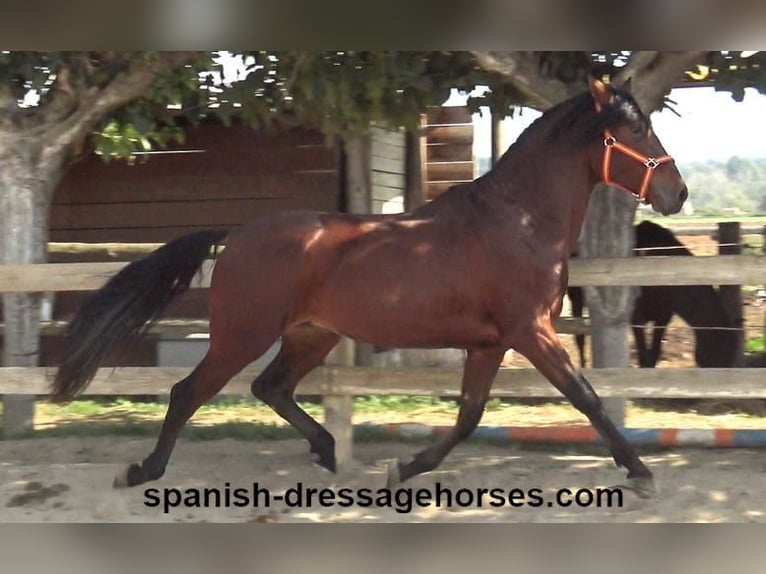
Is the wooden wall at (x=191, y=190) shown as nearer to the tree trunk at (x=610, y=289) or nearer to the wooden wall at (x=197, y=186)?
the wooden wall at (x=197, y=186)

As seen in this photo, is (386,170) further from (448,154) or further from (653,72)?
(653,72)

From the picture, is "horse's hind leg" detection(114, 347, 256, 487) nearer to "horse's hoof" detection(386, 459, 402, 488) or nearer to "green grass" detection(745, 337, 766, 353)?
"horse's hoof" detection(386, 459, 402, 488)

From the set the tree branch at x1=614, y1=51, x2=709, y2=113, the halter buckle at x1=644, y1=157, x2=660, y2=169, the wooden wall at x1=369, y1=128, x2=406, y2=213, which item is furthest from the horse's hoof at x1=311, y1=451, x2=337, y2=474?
the wooden wall at x1=369, y1=128, x2=406, y2=213

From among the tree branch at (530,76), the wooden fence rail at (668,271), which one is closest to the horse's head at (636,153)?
the wooden fence rail at (668,271)

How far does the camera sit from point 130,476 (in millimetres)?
4730

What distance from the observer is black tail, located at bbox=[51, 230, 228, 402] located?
4.70 metres

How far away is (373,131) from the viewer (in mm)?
7676

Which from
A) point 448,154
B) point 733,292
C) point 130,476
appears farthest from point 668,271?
point 448,154

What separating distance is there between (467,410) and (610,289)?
4.63 ft

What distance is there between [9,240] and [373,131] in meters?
3.17

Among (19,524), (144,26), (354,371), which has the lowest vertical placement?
(19,524)

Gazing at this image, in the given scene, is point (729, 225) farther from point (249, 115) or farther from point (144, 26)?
point (144, 26)

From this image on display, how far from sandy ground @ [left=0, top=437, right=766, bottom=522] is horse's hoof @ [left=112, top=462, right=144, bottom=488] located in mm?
59

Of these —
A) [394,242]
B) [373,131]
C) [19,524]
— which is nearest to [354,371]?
[394,242]
